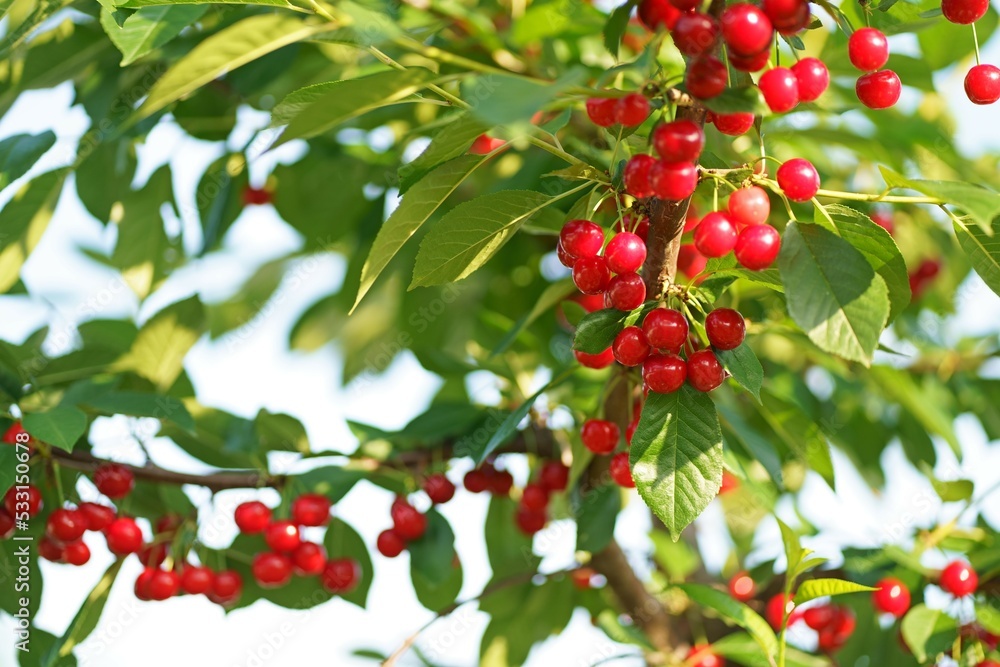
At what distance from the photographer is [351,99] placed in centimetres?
102

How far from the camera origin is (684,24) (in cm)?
103

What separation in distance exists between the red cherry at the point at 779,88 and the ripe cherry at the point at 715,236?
0.15 meters

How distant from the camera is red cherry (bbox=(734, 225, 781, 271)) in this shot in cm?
116

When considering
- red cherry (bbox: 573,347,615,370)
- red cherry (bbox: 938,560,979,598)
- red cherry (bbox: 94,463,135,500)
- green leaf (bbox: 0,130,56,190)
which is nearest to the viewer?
red cherry (bbox: 573,347,615,370)

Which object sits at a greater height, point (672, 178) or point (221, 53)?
point (221, 53)

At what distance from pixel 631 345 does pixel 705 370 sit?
102mm

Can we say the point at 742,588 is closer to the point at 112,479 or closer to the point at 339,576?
the point at 339,576

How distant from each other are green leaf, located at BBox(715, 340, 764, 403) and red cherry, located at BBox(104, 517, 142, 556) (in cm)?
125

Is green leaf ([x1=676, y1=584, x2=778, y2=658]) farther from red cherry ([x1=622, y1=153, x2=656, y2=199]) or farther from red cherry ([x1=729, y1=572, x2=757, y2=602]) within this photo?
red cherry ([x1=622, y1=153, x2=656, y2=199])

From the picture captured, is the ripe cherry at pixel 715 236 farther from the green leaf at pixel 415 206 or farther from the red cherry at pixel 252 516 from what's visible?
the red cherry at pixel 252 516

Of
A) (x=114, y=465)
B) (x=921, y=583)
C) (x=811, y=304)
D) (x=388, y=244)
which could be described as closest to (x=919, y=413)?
(x=921, y=583)

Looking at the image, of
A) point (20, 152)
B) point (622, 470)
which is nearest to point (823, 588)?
point (622, 470)

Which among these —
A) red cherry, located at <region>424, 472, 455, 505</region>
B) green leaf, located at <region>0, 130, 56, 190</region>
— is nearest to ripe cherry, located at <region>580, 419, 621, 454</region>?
red cherry, located at <region>424, 472, 455, 505</region>

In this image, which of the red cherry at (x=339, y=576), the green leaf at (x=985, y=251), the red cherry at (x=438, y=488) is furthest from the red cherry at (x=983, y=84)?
the red cherry at (x=339, y=576)
